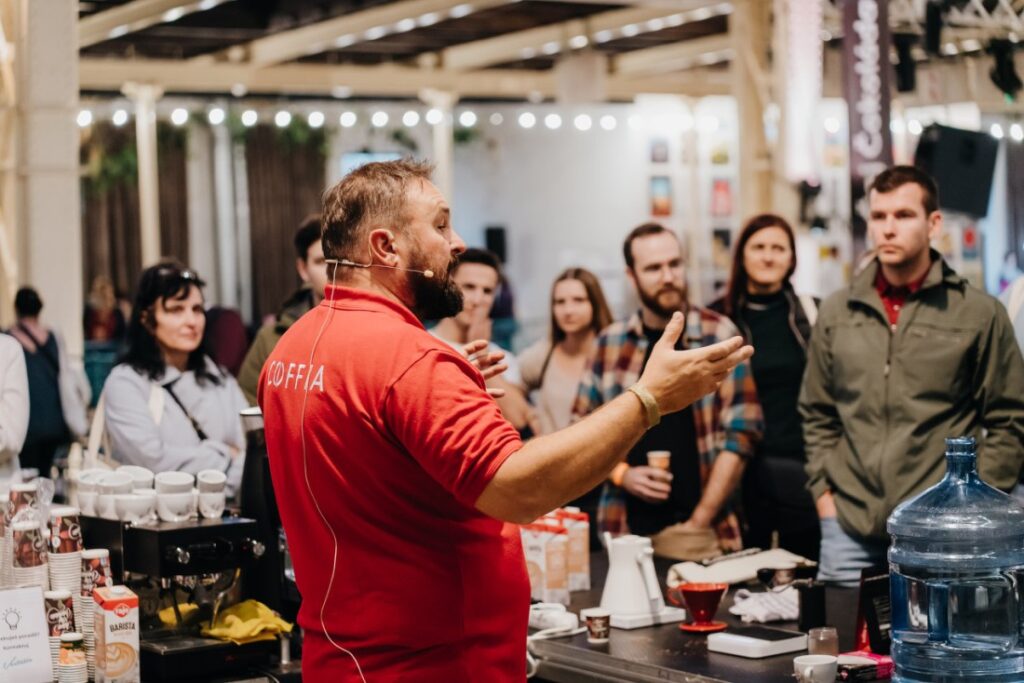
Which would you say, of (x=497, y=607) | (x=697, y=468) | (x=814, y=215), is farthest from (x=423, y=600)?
(x=814, y=215)

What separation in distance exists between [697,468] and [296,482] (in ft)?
7.83

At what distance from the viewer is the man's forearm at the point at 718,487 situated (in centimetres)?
463

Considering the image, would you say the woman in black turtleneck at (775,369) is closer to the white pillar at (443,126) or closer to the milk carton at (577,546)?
the milk carton at (577,546)

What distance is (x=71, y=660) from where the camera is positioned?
323 centimetres

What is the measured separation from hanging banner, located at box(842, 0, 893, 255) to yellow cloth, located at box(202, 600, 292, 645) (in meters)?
4.37

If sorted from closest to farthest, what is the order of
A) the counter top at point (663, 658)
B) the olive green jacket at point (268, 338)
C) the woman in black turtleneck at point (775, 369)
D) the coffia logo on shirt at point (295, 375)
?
1. the coffia logo on shirt at point (295, 375)
2. the counter top at point (663, 658)
3. the woman in black turtleneck at point (775, 369)
4. the olive green jacket at point (268, 338)

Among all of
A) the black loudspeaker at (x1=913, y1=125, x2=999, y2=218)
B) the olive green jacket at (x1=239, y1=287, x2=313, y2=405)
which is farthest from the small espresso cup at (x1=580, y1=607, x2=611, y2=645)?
the black loudspeaker at (x1=913, y1=125, x2=999, y2=218)

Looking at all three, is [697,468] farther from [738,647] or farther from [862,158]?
[862,158]

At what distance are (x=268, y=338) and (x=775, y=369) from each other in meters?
1.82

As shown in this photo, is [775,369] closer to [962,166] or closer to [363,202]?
[962,166]

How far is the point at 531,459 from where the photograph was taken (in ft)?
7.48

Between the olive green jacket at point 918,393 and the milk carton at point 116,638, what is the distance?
197 centimetres

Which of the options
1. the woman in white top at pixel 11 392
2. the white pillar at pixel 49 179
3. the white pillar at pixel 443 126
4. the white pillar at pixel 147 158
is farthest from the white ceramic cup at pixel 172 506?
the white pillar at pixel 443 126

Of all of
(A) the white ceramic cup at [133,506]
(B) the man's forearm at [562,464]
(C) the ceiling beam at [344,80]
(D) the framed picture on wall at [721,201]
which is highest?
(C) the ceiling beam at [344,80]
